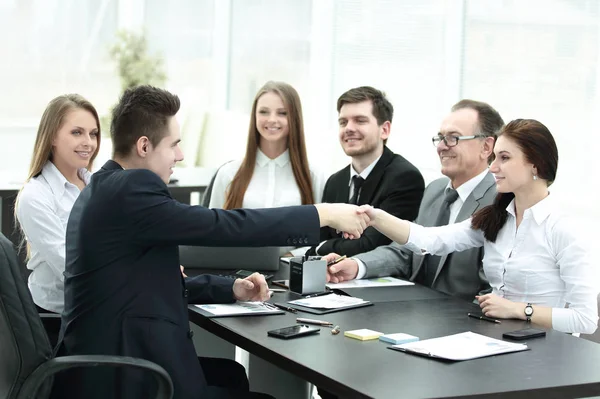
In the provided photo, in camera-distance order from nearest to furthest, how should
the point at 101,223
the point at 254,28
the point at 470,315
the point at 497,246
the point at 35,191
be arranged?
the point at 101,223
the point at 470,315
the point at 497,246
the point at 35,191
the point at 254,28

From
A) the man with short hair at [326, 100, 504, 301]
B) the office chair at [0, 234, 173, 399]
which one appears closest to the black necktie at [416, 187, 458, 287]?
the man with short hair at [326, 100, 504, 301]

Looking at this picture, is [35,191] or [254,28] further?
[254,28]

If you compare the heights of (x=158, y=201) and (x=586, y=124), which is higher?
(x=586, y=124)

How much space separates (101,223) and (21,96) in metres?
6.77

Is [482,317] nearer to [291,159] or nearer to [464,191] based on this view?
[464,191]

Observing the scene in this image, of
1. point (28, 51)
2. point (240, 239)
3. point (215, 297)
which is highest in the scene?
point (28, 51)

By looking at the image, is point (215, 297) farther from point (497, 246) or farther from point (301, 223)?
point (497, 246)

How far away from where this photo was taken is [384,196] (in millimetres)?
4152

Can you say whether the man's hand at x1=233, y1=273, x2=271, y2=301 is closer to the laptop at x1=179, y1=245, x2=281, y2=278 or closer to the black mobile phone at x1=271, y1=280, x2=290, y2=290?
the black mobile phone at x1=271, y1=280, x2=290, y2=290

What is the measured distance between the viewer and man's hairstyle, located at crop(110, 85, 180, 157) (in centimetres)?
265

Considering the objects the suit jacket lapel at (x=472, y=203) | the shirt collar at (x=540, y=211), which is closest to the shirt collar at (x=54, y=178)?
Answer: the suit jacket lapel at (x=472, y=203)

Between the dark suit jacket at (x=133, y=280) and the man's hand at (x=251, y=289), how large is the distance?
0.41 m

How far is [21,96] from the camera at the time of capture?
8.80 metres

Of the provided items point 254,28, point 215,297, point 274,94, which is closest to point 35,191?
point 215,297
